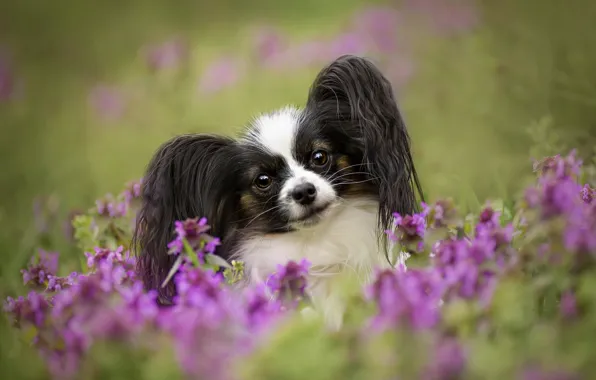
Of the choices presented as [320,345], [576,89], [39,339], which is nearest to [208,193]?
[39,339]

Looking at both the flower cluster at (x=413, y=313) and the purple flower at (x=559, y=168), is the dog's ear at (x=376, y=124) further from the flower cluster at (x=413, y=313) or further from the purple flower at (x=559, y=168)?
the flower cluster at (x=413, y=313)

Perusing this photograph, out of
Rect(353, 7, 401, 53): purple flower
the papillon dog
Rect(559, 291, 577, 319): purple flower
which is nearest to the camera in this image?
Rect(559, 291, 577, 319): purple flower

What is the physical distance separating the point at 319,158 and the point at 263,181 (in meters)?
0.20

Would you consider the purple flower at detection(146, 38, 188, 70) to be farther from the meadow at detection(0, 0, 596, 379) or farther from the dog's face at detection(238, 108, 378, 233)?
the dog's face at detection(238, 108, 378, 233)

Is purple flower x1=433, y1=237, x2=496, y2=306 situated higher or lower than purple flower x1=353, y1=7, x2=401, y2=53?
lower

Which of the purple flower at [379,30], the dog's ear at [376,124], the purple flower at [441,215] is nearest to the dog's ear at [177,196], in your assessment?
the dog's ear at [376,124]

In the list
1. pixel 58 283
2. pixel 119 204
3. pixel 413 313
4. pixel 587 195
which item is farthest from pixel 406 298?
pixel 119 204

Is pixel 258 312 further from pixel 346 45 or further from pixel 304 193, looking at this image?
pixel 346 45

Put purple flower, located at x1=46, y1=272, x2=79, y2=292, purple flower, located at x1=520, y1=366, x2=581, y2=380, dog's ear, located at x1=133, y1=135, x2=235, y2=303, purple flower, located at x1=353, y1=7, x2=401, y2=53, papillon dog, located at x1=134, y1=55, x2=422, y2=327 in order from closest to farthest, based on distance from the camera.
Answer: purple flower, located at x1=520, y1=366, x2=581, y2=380 → purple flower, located at x1=46, y1=272, x2=79, y2=292 → dog's ear, located at x1=133, y1=135, x2=235, y2=303 → papillon dog, located at x1=134, y1=55, x2=422, y2=327 → purple flower, located at x1=353, y1=7, x2=401, y2=53

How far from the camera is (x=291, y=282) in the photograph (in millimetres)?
1690

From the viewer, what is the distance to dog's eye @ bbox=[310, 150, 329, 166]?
8.31ft

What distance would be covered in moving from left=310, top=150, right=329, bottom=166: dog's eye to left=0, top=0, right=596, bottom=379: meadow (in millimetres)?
434

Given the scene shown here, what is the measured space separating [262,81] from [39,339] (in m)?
3.84

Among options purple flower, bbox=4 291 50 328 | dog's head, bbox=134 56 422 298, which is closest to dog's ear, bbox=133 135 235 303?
dog's head, bbox=134 56 422 298
